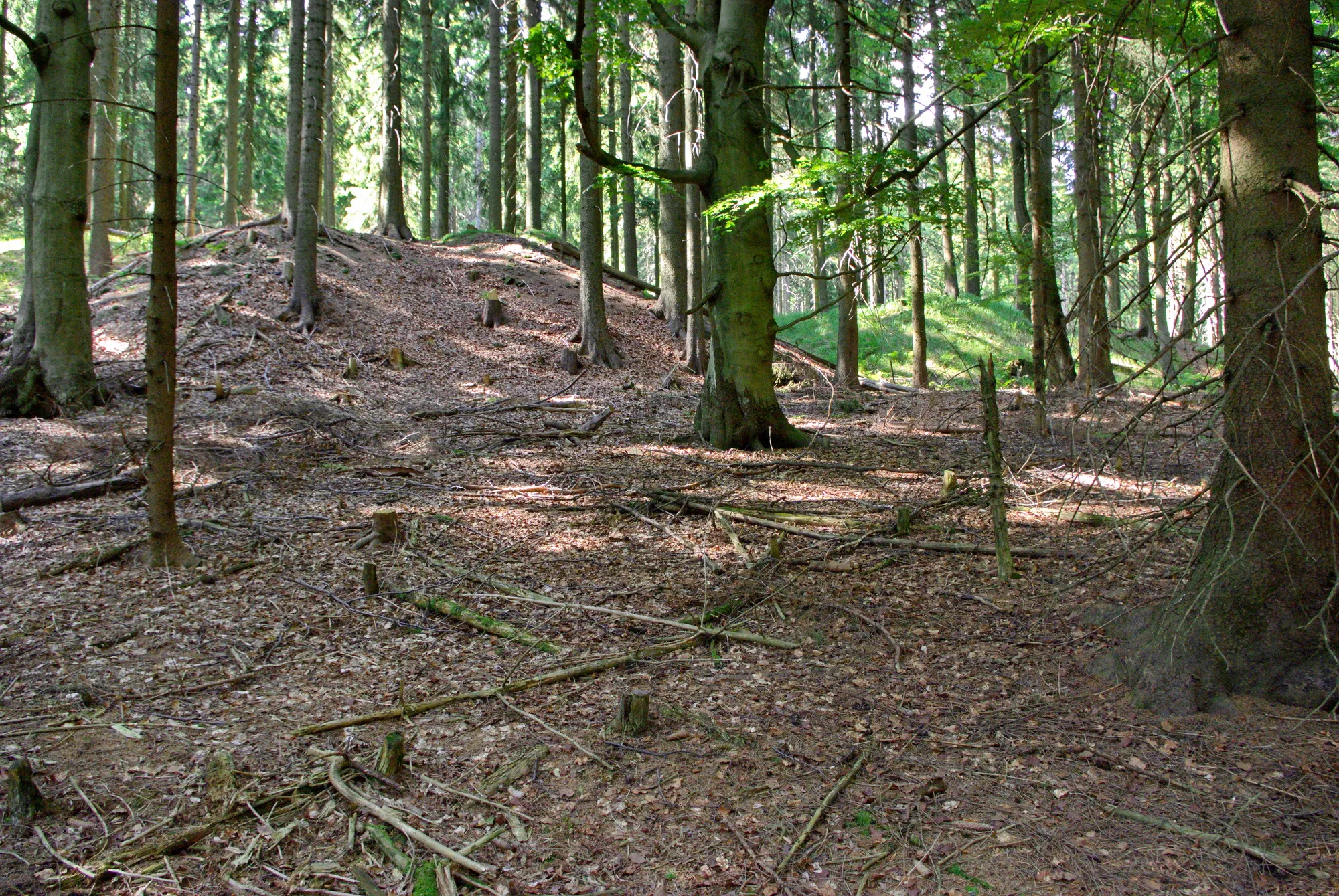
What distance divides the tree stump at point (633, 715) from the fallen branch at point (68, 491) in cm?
579

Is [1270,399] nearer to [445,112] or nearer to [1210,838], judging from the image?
[1210,838]

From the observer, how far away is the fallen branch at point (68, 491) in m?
6.69

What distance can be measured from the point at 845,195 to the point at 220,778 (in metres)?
6.84

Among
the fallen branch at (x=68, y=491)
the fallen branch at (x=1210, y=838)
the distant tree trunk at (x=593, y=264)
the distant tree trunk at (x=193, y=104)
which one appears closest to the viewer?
the fallen branch at (x=1210, y=838)

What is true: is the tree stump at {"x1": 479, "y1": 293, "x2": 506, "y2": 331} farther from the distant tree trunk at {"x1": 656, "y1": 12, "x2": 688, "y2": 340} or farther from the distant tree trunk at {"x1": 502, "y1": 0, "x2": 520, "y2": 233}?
the distant tree trunk at {"x1": 502, "y1": 0, "x2": 520, "y2": 233}

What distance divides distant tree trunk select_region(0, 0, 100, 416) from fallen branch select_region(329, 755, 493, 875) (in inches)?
309

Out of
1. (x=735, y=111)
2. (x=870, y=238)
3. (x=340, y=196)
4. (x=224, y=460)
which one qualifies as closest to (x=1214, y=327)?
(x=870, y=238)

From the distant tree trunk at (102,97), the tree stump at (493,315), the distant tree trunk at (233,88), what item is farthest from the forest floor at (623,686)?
the distant tree trunk at (233,88)

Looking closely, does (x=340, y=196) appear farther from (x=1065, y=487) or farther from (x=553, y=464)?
(x=1065, y=487)

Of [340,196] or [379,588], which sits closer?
[379,588]

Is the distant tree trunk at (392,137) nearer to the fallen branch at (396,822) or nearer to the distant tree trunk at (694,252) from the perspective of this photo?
the distant tree trunk at (694,252)

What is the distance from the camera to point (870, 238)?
8.21 m

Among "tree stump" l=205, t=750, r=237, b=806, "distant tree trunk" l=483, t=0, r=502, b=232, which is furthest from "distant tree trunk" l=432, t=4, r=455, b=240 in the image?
"tree stump" l=205, t=750, r=237, b=806

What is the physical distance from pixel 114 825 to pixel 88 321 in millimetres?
8108
